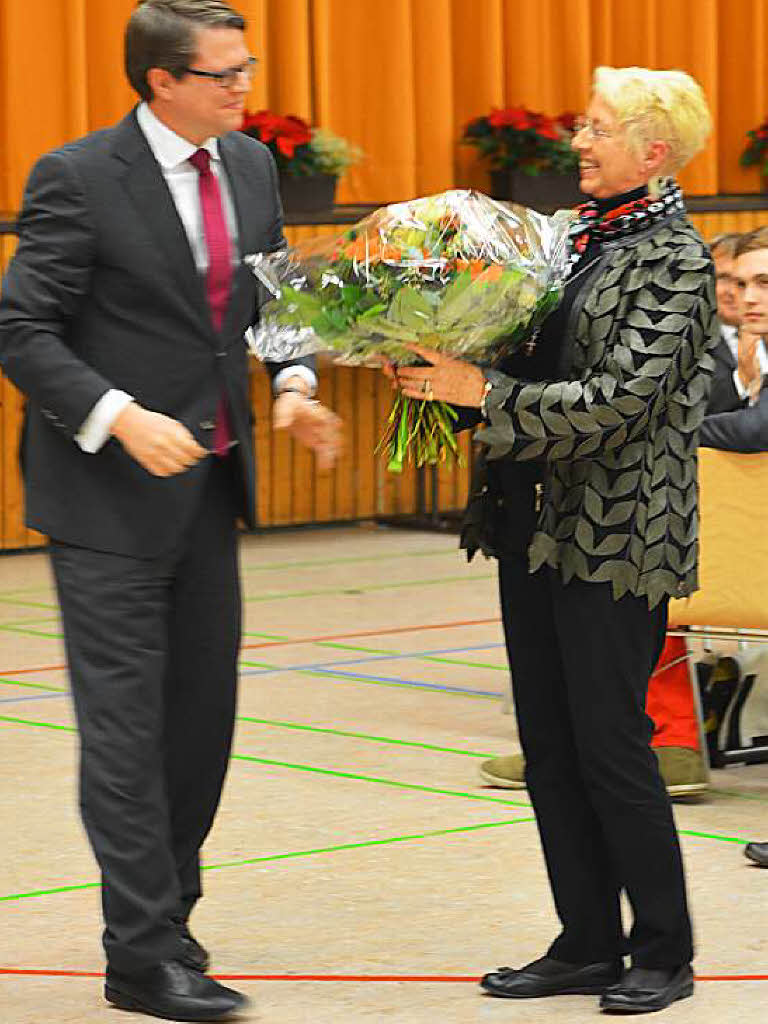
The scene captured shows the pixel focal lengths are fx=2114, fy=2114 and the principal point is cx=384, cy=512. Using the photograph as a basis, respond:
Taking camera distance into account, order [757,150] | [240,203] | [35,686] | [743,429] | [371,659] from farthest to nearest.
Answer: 1. [757,150]
2. [371,659]
3. [35,686]
4. [743,429]
5. [240,203]

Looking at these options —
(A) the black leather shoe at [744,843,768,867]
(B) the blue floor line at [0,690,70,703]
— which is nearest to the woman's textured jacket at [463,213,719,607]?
(A) the black leather shoe at [744,843,768,867]

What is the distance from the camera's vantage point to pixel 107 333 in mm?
3617

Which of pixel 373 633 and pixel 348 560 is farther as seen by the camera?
pixel 348 560

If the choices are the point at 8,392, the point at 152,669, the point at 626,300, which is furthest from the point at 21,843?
the point at 8,392

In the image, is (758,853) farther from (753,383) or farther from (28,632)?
(28,632)

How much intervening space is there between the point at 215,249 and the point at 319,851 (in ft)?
5.42

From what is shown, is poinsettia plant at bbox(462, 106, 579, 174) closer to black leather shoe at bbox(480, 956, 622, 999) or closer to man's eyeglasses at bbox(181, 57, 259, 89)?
man's eyeglasses at bbox(181, 57, 259, 89)

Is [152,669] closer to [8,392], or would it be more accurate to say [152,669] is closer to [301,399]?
[301,399]

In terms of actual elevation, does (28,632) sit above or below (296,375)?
below

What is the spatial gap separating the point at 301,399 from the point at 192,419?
20 centimetres

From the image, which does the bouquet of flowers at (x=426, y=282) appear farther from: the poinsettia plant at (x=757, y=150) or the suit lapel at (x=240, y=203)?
the poinsettia plant at (x=757, y=150)

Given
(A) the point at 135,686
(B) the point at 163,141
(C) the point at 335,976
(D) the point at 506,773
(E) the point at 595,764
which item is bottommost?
(D) the point at 506,773

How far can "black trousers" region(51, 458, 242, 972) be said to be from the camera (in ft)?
11.8

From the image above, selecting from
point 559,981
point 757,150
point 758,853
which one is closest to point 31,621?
point 758,853
